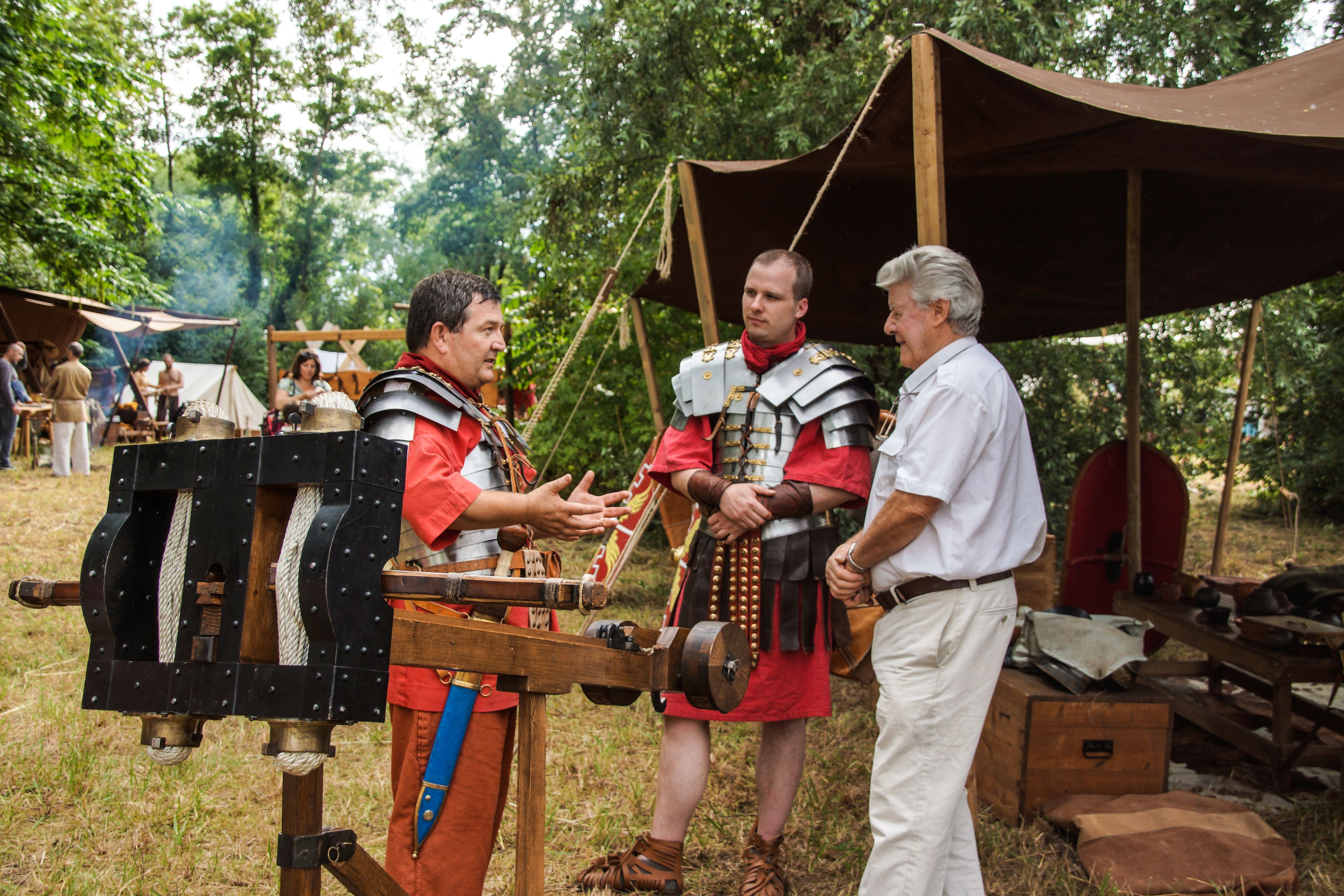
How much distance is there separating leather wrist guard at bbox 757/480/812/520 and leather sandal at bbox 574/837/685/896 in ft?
3.15

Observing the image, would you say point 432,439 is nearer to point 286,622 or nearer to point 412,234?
point 286,622

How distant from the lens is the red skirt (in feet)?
8.61

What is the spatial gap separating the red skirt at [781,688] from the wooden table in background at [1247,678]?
51.8 inches

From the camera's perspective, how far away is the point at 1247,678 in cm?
427

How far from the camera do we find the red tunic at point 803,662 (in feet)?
8.63

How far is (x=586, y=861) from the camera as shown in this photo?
284 centimetres

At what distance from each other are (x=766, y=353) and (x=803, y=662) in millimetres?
888

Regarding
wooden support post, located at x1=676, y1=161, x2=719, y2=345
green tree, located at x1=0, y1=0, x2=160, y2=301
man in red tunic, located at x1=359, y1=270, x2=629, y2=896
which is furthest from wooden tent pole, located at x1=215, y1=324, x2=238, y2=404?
man in red tunic, located at x1=359, y1=270, x2=629, y2=896

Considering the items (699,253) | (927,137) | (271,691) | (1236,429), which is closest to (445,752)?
(271,691)

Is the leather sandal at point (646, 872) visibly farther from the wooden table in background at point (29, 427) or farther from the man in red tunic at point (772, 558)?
the wooden table in background at point (29, 427)

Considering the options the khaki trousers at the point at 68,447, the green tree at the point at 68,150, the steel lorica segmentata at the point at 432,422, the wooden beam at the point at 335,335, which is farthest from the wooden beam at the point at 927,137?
the wooden beam at the point at 335,335

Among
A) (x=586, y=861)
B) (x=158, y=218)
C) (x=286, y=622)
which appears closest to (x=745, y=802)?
(x=586, y=861)

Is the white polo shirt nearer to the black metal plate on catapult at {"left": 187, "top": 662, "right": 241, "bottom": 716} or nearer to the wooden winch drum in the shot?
the wooden winch drum

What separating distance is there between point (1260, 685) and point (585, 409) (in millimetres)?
4959
